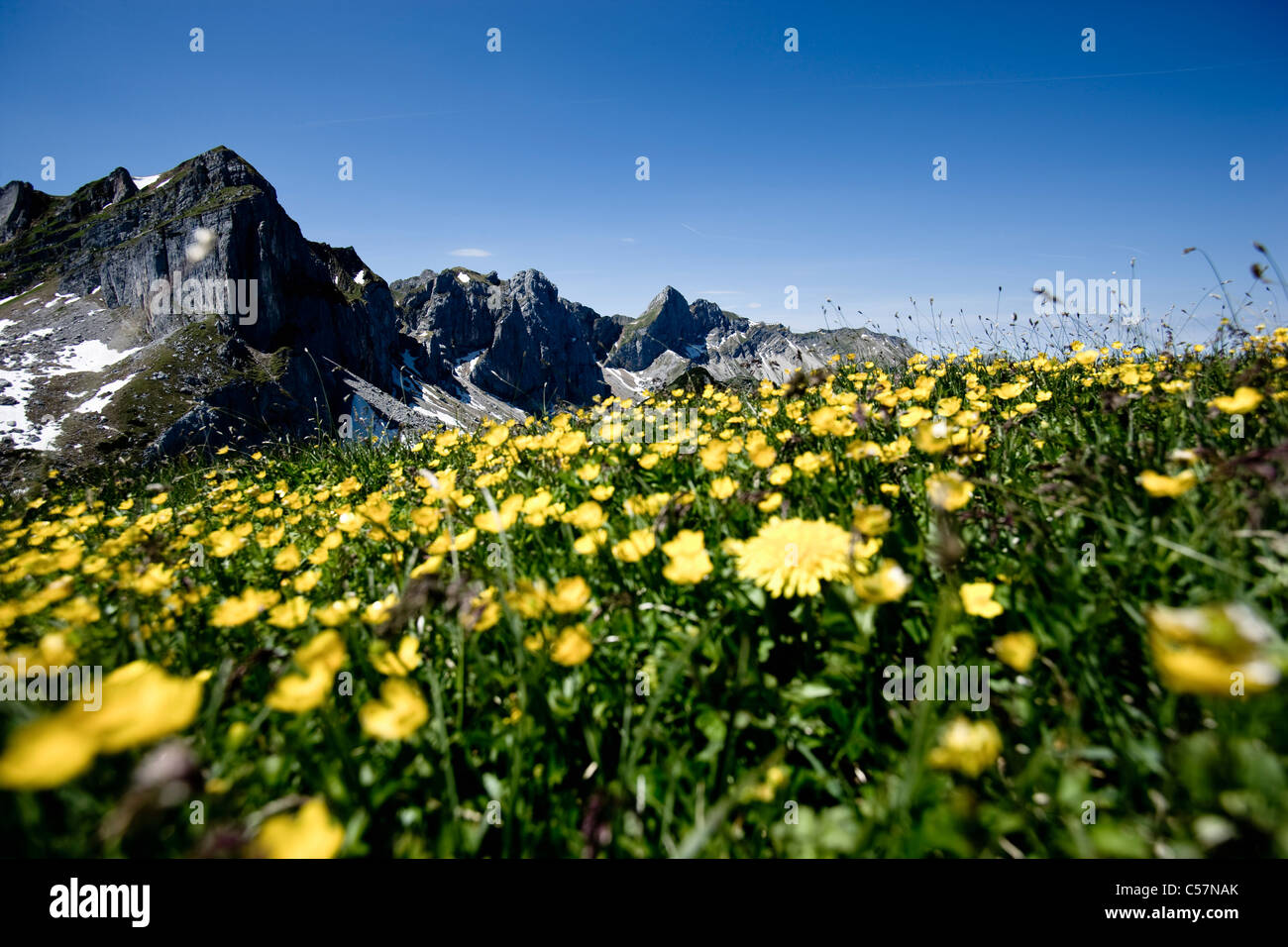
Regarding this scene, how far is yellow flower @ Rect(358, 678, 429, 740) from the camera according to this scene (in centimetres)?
129

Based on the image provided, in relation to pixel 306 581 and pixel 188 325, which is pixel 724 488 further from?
pixel 188 325

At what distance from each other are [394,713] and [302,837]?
38 cm

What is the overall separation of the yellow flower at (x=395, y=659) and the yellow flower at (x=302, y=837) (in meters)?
0.62

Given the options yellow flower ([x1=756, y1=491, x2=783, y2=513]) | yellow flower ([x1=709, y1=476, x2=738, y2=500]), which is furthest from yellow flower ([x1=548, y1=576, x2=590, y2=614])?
yellow flower ([x1=709, y1=476, x2=738, y2=500])

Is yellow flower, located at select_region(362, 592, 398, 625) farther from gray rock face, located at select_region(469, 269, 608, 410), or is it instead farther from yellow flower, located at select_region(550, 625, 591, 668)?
gray rock face, located at select_region(469, 269, 608, 410)

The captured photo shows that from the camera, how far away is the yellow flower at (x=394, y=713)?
1.29 metres

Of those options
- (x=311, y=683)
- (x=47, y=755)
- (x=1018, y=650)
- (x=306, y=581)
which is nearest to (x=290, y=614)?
(x=306, y=581)

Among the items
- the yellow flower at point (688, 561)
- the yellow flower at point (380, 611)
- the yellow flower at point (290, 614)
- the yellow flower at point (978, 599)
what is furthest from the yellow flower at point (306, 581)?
the yellow flower at point (978, 599)

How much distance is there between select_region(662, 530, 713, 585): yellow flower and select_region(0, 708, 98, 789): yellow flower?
4.45 ft
